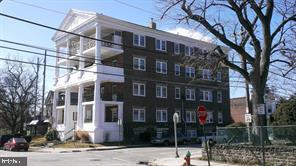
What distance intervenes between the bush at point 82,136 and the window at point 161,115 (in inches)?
390

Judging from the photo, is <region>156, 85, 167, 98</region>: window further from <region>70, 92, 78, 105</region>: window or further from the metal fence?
the metal fence

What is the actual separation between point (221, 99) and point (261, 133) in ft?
130

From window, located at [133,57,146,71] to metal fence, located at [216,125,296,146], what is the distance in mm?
24672

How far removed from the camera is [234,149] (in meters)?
21.7

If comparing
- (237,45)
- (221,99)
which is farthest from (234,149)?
(221,99)

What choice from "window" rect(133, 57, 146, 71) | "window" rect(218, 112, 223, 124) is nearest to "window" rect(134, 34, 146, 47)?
"window" rect(133, 57, 146, 71)

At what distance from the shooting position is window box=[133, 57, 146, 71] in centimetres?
4725

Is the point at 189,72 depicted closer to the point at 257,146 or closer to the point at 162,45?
the point at 162,45

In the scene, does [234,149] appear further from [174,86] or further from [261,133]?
[174,86]

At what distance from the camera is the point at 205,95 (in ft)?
186

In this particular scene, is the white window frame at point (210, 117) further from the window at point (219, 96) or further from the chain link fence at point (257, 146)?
the chain link fence at point (257, 146)

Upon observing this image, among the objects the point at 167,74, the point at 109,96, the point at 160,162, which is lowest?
the point at 160,162

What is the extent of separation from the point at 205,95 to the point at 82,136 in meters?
20.6

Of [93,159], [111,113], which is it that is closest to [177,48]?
[111,113]
